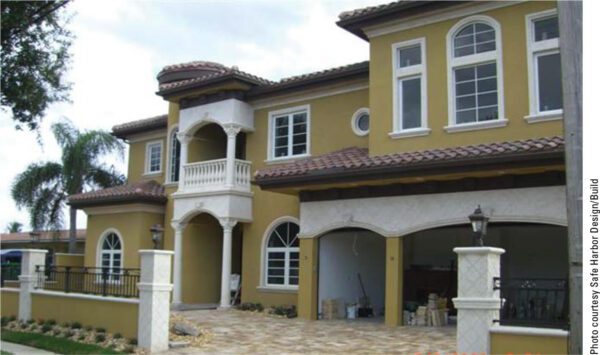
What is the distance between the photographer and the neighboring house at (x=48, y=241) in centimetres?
2983

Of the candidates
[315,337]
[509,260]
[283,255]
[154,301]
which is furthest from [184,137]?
[509,260]

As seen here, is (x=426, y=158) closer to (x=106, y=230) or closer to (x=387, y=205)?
(x=387, y=205)

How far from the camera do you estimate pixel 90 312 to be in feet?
50.1

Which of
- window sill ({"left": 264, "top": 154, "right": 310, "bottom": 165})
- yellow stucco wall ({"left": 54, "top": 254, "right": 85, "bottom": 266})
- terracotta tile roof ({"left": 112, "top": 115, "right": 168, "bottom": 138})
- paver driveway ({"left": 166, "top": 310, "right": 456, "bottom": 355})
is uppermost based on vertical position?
terracotta tile roof ({"left": 112, "top": 115, "right": 168, "bottom": 138})

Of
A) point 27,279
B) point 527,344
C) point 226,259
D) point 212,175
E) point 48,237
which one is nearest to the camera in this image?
point 527,344

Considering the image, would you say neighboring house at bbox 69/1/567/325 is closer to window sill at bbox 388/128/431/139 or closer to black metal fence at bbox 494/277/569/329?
window sill at bbox 388/128/431/139

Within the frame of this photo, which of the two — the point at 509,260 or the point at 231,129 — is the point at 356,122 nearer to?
the point at 231,129

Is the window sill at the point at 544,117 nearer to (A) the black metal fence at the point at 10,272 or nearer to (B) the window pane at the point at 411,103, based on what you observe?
(B) the window pane at the point at 411,103

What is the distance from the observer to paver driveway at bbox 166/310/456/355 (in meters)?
12.1

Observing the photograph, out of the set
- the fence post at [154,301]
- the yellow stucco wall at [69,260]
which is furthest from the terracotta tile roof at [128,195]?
the fence post at [154,301]

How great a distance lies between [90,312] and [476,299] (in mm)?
9401

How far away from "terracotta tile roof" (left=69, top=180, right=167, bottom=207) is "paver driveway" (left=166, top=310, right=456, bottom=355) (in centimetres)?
688

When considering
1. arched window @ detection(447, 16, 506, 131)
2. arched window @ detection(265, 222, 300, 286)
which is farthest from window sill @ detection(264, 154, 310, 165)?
arched window @ detection(447, 16, 506, 131)

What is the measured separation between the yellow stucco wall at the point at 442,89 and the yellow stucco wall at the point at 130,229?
10.1 meters
